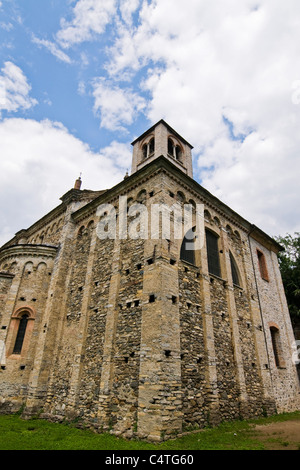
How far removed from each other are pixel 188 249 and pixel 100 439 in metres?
7.63

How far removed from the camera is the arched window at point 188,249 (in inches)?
475

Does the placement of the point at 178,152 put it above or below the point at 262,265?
above

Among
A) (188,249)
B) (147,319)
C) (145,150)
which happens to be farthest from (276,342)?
(145,150)

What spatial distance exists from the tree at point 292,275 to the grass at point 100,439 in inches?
518

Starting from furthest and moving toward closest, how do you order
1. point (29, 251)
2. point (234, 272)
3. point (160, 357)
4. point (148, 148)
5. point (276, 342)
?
point (148, 148), point (276, 342), point (29, 251), point (234, 272), point (160, 357)

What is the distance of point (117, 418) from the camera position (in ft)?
29.9

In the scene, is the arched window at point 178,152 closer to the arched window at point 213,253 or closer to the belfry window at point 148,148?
the belfry window at point 148,148

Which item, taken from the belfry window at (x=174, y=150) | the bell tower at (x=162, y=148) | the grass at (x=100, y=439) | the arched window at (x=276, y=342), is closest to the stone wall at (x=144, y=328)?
the arched window at (x=276, y=342)

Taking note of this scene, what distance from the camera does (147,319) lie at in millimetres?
9539

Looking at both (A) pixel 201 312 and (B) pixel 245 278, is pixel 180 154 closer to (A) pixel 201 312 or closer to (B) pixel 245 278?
(B) pixel 245 278

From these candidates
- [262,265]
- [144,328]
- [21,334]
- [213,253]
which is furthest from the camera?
[262,265]

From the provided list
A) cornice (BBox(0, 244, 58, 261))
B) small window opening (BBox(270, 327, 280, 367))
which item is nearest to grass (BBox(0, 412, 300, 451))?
small window opening (BBox(270, 327, 280, 367))

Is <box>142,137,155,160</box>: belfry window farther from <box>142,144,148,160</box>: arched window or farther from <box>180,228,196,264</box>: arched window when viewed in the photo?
<box>180,228,196,264</box>: arched window

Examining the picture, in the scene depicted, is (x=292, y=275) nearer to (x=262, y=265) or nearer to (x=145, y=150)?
(x=262, y=265)
